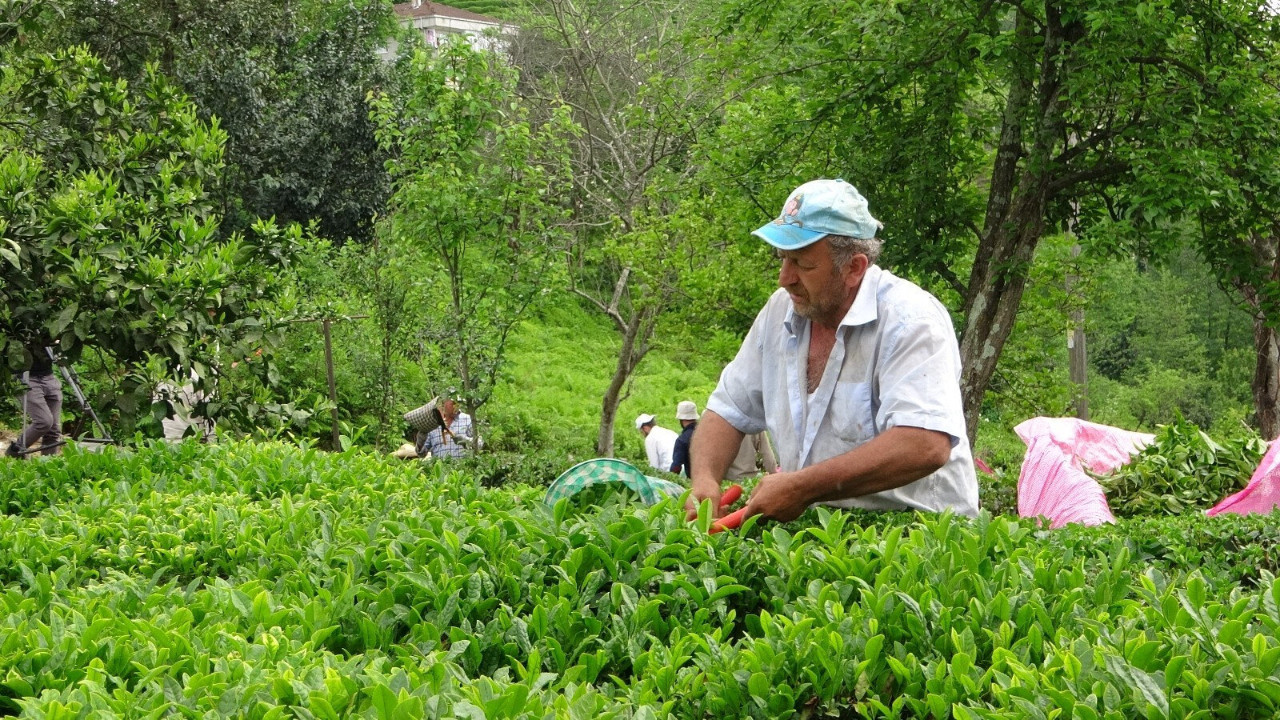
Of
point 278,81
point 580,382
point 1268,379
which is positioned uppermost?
point 278,81

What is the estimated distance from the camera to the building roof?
4556 centimetres

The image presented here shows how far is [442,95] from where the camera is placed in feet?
40.0

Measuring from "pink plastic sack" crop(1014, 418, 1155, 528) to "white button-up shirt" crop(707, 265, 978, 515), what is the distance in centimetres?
259

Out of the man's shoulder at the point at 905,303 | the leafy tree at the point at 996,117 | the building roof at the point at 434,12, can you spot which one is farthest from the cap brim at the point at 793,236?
the building roof at the point at 434,12

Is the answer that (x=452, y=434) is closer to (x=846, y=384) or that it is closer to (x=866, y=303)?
(x=846, y=384)

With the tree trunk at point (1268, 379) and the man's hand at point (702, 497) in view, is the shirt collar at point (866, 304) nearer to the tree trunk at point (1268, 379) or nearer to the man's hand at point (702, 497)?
the man's hand at point (702, 497)

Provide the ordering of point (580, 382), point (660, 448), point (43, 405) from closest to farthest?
point (43, 405)
point (660, 448)
point (580, 382)

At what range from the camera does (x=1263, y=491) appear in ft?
19.6

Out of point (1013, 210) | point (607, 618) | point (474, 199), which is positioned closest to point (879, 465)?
point (607, 618)

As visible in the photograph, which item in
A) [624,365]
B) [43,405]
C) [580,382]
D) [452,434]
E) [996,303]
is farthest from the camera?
[580,382]

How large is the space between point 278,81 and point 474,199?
13743 millimetres

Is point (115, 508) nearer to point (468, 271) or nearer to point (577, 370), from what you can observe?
point (468, 271)

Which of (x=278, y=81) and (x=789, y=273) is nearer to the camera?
(x=789, y=273)

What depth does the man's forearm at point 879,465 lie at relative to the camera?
10.8 ft
